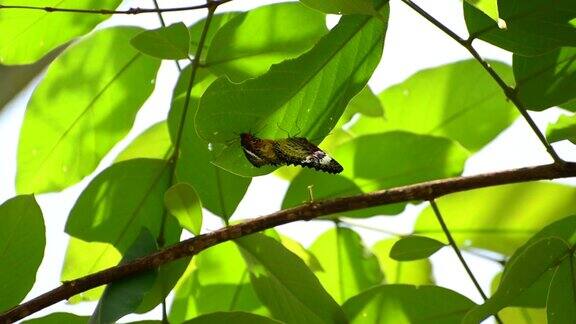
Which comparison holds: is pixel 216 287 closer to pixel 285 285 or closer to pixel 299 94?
pixel 285 285

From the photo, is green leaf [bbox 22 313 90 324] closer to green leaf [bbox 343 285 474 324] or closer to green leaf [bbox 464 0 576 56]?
green leaf [bbox 343 285 474 324]

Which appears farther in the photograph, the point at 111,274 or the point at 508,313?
the point at 508,313

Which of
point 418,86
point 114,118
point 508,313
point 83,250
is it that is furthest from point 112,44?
point 508,313

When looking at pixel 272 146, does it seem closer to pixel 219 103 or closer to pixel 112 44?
pixel 219 103

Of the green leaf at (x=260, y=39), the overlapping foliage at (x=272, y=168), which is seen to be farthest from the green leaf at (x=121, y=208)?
the green leaf at (x=260, y=39)

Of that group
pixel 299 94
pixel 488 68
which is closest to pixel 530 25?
pixel 488 68

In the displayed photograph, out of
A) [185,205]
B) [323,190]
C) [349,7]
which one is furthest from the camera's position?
[323,190]

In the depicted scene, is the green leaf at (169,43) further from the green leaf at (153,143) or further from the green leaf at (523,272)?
the green leaf at (523,272)
